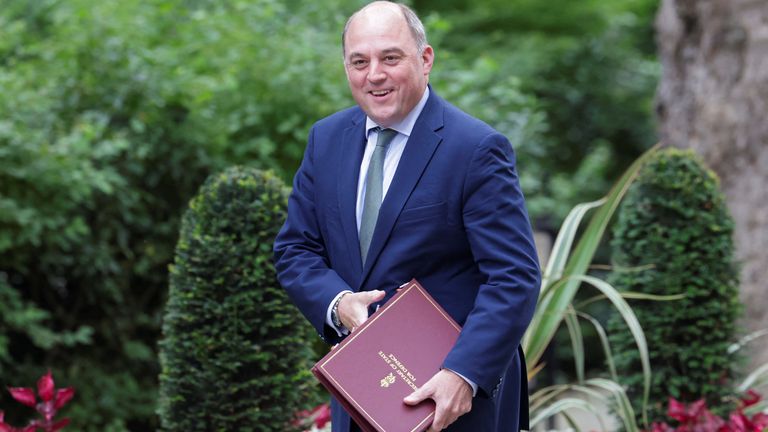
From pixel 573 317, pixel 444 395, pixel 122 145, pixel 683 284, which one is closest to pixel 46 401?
pixel 122 145

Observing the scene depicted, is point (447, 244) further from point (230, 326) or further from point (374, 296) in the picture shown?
point (230, 326)

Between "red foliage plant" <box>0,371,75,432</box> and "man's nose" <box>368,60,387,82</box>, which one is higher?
"man's nose" <box>368,60,387,82</box>

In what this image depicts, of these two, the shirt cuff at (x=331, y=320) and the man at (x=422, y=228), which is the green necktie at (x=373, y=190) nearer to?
the man at (x=422, y=228)

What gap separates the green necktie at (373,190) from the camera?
2896mm

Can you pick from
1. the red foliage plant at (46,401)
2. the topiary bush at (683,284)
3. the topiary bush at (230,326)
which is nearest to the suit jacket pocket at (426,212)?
the topiary bush at (230,326)

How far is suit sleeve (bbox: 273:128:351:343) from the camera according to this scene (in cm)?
288

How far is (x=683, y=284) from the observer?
16.1 ft

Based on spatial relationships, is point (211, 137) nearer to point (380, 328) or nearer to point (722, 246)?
point (722, 246)

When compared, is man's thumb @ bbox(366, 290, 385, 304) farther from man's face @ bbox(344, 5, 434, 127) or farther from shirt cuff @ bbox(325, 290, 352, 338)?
man's face @ bbox(344, 5, 434, 127)

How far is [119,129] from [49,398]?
2.19 metres

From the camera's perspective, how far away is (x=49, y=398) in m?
3.97

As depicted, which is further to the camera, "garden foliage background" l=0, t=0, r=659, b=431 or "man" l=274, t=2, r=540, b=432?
"garden foliage background" l=0, t=0, r=659, b=431

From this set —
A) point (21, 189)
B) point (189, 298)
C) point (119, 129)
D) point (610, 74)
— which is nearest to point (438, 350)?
point (189, 298)

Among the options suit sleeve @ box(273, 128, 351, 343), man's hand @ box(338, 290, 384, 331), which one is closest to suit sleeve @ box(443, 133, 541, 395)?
man's hand @ box(338, 290, 384, 331)
